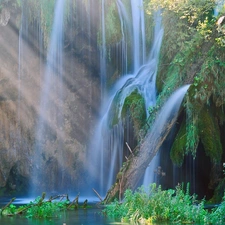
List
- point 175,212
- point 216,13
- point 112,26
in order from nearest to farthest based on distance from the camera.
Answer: point 175,212, point 216,13, point 112,26

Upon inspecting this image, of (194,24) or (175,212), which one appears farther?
(194,24)

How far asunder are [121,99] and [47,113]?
5295mm

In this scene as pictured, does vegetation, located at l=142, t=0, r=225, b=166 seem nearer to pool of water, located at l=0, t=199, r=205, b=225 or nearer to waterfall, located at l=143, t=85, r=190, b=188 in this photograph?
waterfall, located at l=143, t=85, r=190, b=188

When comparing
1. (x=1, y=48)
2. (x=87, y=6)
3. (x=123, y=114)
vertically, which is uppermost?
(x=87, y=6)

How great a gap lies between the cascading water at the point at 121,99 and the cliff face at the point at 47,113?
1.16 metres

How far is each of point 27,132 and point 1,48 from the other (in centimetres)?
346

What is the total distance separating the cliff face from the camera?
20.1 metres

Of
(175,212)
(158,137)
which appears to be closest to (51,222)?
(175,212)

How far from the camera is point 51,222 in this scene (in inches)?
371

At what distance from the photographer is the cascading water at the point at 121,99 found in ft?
52.9

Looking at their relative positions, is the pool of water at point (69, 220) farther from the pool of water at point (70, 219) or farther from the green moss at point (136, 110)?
the green moss at point (136, 110)

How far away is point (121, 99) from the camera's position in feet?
52.9

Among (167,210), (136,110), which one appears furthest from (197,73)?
(167,210)

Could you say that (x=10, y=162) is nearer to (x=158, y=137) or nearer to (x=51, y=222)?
(x=158, y=137)
